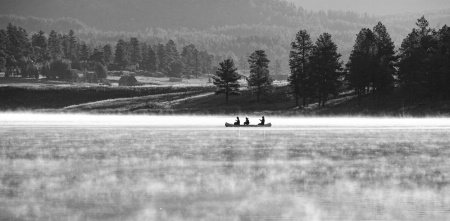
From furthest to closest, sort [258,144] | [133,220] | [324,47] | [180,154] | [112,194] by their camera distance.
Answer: [324,47] < [258,144] < [180,154] < [112,194] < [133,220]

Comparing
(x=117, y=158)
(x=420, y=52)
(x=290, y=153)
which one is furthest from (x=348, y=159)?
(x=420, y=52)

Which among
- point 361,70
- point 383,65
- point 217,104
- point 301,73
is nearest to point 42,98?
point 217,104

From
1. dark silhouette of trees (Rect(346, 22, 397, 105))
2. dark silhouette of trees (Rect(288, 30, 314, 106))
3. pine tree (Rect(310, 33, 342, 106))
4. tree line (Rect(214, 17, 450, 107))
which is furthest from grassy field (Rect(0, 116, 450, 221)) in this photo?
dark silhouette of trees (Rect(288, 30, 314, 106))

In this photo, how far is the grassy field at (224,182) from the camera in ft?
77.7

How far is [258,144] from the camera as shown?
5309cm

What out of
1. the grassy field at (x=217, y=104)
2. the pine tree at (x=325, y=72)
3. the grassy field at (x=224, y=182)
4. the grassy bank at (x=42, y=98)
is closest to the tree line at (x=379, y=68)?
the pine tree at (x=325, y=72)

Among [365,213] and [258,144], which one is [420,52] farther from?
[365,213]

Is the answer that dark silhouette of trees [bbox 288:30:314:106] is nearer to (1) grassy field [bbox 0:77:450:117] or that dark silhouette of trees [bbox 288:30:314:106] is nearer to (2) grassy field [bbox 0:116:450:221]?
(1) grassy field [bbox 0:77:450:117]

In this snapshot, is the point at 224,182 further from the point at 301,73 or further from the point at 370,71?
the point at 301,73

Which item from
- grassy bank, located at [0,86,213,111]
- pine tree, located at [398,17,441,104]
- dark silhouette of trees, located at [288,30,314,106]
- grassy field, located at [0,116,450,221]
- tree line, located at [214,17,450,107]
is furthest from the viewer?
grassy bank, located at [0,86,213,111]

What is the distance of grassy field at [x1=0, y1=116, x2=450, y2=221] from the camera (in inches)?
933

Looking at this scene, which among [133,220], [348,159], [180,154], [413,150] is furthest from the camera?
[413,150]

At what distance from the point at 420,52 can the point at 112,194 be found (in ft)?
336

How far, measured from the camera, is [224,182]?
30516mm
